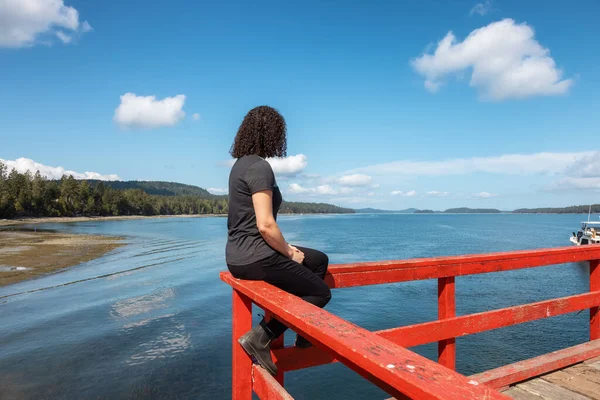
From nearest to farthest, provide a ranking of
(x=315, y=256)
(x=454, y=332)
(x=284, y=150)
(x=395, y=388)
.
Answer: (x=395, y=388), (x=315, y=256), (x=284, y=150), (x=454, y=332)

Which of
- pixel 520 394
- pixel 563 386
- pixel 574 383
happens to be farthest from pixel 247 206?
pixel 574 383

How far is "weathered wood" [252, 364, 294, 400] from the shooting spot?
2.08 metres

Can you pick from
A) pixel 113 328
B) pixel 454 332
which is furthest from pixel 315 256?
pixel 113 328

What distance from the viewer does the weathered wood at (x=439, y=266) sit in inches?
114

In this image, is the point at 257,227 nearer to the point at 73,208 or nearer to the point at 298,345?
the point at 298,345

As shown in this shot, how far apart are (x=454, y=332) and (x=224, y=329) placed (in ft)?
32.9

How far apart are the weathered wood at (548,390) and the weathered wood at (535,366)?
61 mm

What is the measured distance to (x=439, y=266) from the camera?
3.28 metres

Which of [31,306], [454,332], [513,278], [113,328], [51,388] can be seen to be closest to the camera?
[454,332]

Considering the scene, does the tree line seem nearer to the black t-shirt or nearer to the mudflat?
the mudflat

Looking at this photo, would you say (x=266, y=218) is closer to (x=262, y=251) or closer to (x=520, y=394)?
(x=262, y=251)

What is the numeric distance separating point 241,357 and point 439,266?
182 cm

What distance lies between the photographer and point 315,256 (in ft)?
9.10

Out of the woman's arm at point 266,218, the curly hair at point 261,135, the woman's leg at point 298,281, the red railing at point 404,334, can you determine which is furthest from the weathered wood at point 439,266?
the curly hair at point 261,135
